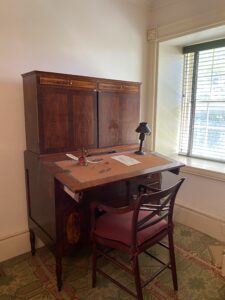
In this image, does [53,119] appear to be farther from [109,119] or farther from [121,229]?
[121,229]

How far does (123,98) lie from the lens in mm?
2361

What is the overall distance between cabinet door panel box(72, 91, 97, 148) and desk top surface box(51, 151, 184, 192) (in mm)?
189

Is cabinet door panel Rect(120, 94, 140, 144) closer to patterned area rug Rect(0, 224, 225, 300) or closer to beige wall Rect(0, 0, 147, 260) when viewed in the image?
beige wall Rect(0, 0, 147, 260)

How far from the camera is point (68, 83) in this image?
197 centimetres

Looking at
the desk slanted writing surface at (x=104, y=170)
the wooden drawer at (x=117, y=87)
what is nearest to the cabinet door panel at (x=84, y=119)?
the wooden drawer at (x=117, y=87)

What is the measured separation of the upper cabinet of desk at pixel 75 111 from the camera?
1881mm

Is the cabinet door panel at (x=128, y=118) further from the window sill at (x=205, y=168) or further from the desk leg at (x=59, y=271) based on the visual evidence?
the desk leg at (x=59, y=271)

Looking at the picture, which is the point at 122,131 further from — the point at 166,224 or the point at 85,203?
the point at 166,224

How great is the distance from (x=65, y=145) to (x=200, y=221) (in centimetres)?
180

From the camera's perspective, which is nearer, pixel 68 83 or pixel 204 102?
pixel 68 83

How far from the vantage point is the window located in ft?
9.27

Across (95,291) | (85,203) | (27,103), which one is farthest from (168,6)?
(95,291)

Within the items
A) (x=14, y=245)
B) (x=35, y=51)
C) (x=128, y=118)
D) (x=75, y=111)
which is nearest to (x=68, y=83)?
(x=75, y=111)

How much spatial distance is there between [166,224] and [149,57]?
211 cm
